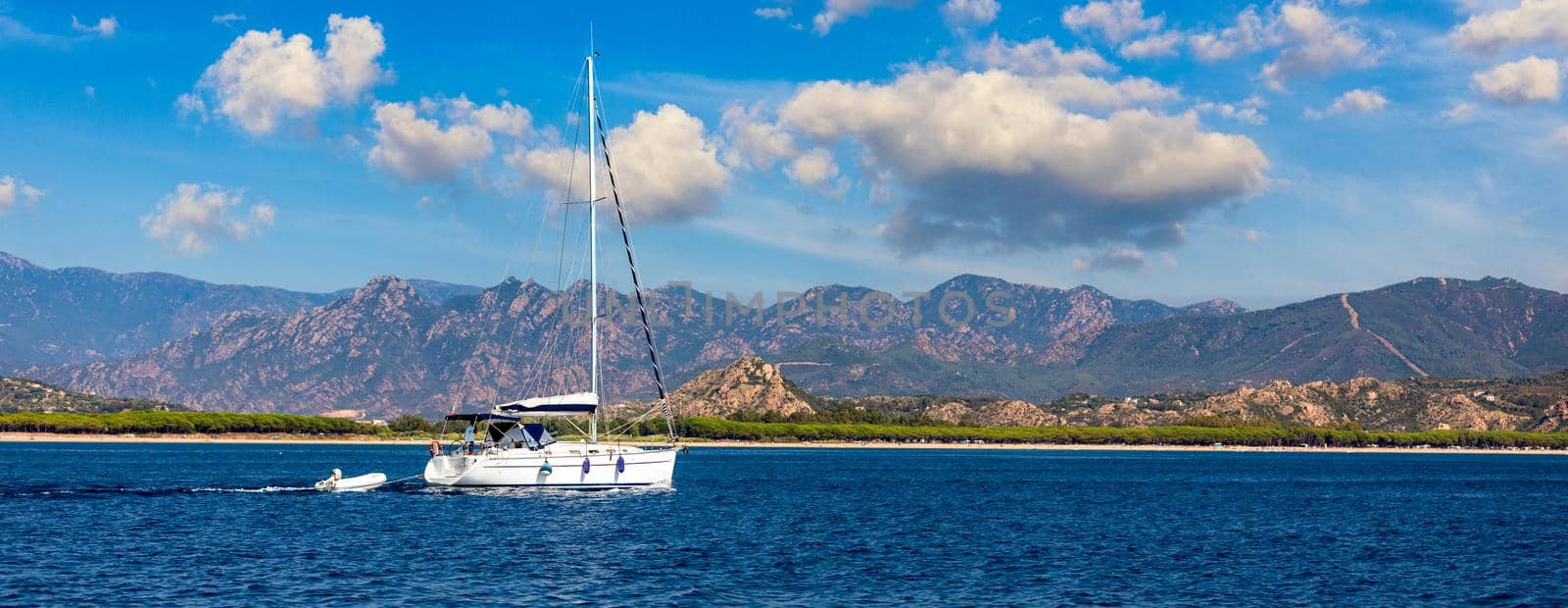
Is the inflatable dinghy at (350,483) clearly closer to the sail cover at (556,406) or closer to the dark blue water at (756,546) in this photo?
the dark blue water at (756,546)

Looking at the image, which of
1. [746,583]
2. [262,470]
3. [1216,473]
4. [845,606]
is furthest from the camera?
[1216,473]

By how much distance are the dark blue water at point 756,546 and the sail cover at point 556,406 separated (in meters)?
5.60

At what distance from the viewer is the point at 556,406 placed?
3642 inches

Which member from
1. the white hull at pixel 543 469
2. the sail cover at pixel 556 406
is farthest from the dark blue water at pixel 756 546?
the sail cover at pixel 556 406

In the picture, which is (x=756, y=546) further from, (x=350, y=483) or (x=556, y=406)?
(x=350, y=483)

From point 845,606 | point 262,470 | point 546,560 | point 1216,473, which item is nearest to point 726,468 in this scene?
point 262,470

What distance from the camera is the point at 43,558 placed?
5719 cm

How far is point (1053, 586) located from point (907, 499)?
2078 inches

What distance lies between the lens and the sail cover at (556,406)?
91938 millimetres

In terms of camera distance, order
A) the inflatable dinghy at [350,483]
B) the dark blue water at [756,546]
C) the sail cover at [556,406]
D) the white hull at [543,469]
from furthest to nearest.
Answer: the inflatable dinghy at [350,483] → the white hull at [543,469] → the sail cover at [556,406] → the dark blue water at [756,546]

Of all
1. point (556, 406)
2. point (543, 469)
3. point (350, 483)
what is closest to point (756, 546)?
point (556, 406)

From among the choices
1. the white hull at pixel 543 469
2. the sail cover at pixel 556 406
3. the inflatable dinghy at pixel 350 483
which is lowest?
the inflatable dinghy at pixel 350 483

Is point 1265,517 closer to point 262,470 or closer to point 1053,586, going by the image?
point 1053,586

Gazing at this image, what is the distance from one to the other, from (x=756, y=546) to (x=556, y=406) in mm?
28935
